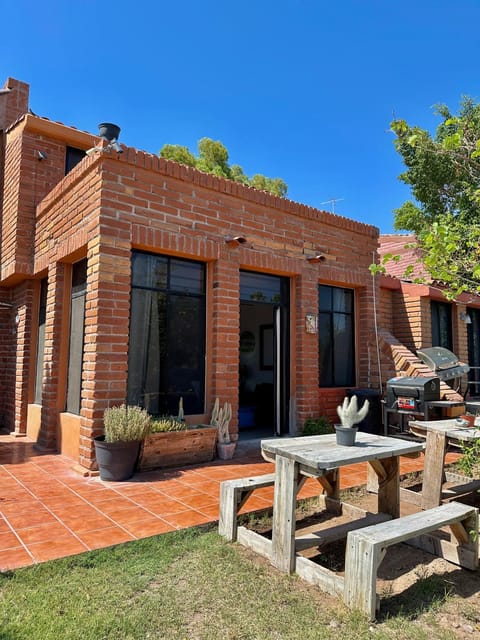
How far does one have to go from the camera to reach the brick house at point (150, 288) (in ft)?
A: 16.3

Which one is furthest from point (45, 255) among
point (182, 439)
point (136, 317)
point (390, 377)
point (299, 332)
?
point (390, 377)

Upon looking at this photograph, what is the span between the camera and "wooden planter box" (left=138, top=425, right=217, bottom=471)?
478cm

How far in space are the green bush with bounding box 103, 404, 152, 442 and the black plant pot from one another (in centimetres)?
7

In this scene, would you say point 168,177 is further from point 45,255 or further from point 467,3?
point 467,3

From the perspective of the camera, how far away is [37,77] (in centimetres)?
815

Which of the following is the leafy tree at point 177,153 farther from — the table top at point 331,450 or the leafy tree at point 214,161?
the table top at point 331,450

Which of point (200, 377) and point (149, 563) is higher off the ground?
point (200, 377)

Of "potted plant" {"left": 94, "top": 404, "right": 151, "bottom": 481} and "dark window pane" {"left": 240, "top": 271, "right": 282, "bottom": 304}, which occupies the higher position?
"dark window pane" {"left": 240, "top": 271, "right": 282, "bottom": 304}

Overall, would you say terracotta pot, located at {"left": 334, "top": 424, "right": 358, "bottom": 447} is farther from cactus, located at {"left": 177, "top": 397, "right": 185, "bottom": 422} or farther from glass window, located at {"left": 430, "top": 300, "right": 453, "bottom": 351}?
→ glass window, located at {"left": 430, "top": 300, "right": 453, "bottom": 351}

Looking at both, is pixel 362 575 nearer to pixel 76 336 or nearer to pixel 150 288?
pixel 150 288

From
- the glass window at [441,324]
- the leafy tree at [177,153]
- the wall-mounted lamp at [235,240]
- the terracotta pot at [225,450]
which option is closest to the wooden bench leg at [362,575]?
the terracotta pot at [225,450]

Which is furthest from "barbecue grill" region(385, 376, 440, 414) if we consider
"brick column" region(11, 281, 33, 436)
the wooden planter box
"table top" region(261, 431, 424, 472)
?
"brick column" region(11, 281, 33, 436)

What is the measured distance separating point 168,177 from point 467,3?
5.67 meters

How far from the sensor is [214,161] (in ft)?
69.8
